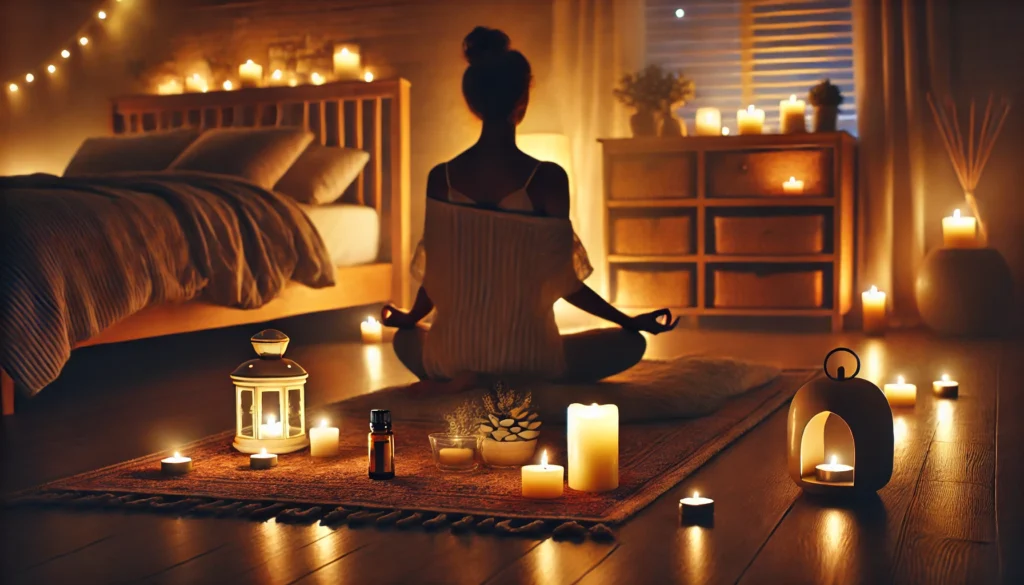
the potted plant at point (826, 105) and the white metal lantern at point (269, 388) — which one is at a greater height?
the potted plant at point (826, 105)

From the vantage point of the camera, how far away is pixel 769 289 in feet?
15.2

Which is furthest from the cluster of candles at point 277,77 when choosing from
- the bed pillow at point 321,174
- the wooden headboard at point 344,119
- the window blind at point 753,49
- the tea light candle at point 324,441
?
the tea light candle at point 324,441

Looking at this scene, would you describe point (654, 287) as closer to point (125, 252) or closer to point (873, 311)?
point (873, 311)

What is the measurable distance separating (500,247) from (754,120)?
100 inches

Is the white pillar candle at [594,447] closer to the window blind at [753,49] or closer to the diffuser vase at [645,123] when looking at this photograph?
the diffuser vase at [645,123]

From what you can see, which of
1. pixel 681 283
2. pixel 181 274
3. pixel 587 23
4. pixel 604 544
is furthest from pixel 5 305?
pixel 587 23

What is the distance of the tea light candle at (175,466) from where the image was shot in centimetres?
192

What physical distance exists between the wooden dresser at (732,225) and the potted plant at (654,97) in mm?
113

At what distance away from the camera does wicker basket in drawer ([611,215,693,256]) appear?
4.77m

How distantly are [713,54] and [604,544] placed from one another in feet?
13.0

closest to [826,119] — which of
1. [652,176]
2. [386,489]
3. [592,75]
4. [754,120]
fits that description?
[754,120]

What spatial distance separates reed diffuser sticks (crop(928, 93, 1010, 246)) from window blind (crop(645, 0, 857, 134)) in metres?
0.43

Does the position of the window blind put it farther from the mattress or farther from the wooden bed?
the mattress

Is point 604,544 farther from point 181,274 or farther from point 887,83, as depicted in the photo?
point 887,83
